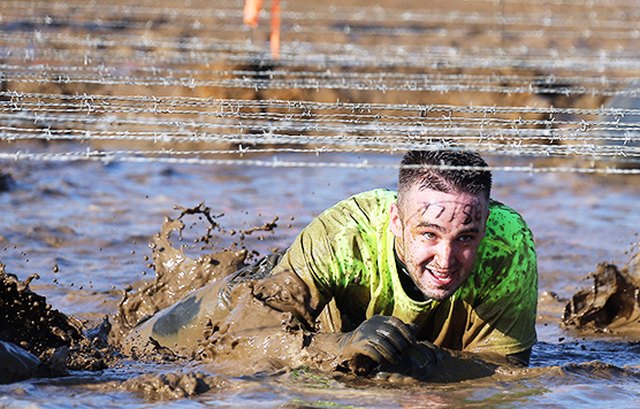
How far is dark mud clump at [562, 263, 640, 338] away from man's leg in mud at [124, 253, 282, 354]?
199cm

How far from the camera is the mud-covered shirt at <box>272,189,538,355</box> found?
4.68 m

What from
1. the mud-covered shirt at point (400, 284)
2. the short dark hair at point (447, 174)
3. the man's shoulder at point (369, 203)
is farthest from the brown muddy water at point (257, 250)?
the short dark hair at point (447, 174)

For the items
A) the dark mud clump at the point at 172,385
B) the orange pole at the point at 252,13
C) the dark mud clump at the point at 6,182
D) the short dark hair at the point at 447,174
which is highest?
the orange pole at the point at 252,13

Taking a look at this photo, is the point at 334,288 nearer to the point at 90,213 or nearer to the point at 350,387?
the point at 350,387

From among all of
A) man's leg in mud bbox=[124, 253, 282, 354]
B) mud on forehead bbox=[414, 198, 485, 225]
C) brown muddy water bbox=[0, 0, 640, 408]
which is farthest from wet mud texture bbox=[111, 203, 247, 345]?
mud on forehead bbox=[414, 198, 485, 225]

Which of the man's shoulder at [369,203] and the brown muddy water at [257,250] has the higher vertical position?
the man's shoulder at [369,203]

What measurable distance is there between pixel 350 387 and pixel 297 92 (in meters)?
6.65

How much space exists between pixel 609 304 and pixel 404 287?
2185mm

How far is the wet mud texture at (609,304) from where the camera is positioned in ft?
20.9

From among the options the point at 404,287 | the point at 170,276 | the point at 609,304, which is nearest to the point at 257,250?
the point at 170,276

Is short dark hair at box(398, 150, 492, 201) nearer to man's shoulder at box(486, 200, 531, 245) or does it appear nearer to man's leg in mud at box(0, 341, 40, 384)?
man's shoulder at box(486, 200, 531, 245)

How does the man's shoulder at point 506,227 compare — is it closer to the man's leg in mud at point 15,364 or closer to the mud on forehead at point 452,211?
the mud on forehead at point 452,211

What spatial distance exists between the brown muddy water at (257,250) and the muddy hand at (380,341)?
0.61 feet

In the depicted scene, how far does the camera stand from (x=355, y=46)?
516 inches
